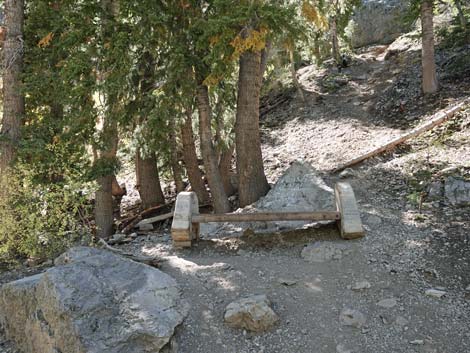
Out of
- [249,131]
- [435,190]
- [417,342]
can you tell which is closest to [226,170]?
[249,131]

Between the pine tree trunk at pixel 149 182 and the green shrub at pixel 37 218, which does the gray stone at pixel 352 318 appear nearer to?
the green shrub at pixel 37 218

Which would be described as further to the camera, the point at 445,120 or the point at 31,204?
the point at 445,120

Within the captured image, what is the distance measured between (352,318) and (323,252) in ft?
4.76

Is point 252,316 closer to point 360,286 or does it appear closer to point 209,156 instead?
point 360,286

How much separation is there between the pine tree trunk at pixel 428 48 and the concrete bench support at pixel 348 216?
769 centimetres

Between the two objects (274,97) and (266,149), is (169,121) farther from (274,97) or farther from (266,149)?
(274,97)

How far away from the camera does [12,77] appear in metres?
8.63

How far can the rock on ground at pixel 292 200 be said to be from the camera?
23.7 ft

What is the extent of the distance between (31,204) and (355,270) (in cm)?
507

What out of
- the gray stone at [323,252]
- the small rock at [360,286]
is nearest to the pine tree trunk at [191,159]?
→ the gray stone at [323,252]

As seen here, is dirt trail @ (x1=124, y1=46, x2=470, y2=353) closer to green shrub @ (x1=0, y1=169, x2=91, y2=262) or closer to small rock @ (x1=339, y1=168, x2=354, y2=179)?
small rock @ (x1=339, y1=168, x2=354, y2=179)

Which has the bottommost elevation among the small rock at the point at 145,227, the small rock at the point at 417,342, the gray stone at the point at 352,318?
the small rock at the point at 417,342

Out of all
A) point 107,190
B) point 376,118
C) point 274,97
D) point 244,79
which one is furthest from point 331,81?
point 107,190

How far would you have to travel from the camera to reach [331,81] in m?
18.1
